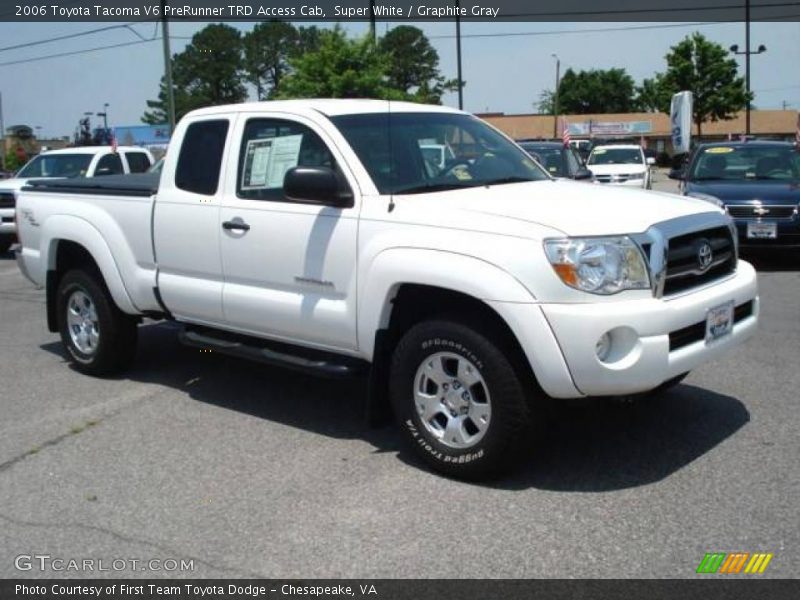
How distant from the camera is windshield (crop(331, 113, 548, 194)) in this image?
16.7ft

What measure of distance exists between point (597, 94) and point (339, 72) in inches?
3431

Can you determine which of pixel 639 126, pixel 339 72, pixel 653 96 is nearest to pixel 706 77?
pixel 639 126

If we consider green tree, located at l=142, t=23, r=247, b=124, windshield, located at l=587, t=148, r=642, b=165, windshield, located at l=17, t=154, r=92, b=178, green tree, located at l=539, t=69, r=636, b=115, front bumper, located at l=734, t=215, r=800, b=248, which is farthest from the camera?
green tree, located at l=539, t=69, r=636, b=115

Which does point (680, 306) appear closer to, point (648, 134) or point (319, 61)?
point (319, 61)

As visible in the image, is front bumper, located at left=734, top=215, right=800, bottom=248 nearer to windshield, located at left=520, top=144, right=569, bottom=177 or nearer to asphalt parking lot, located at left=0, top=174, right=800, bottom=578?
windshield, located at left=520, top=144, right=569, bottom=177

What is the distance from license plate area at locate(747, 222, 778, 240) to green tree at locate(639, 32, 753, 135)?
2005 inches

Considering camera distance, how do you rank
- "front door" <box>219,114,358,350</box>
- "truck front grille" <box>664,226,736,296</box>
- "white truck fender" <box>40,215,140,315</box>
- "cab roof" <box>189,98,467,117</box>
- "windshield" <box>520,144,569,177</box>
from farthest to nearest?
"windshield" <box>520,144,569,177</box>
"white truck fender" <box>40,215,140,315</box>
"cab roof" <box>189,98,467,117</box>
"front door" <box>219,114,358,350</box>
"truck front grille" <box>664,226,736,296</box>

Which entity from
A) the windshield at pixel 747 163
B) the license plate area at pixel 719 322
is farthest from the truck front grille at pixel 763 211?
the license plate area at pixel 719 322

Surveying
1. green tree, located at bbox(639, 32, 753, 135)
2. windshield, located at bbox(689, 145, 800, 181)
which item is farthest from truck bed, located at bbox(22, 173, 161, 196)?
green tree, located at bbox(639, 32, 753, 135)

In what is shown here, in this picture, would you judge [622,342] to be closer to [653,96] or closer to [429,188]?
[429,188]

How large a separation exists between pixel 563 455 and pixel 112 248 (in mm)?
3563

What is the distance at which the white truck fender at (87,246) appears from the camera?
6.36 m

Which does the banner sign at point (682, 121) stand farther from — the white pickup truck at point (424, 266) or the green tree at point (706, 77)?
the green tree at point (706, 77)

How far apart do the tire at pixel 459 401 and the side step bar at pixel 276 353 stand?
422mm
